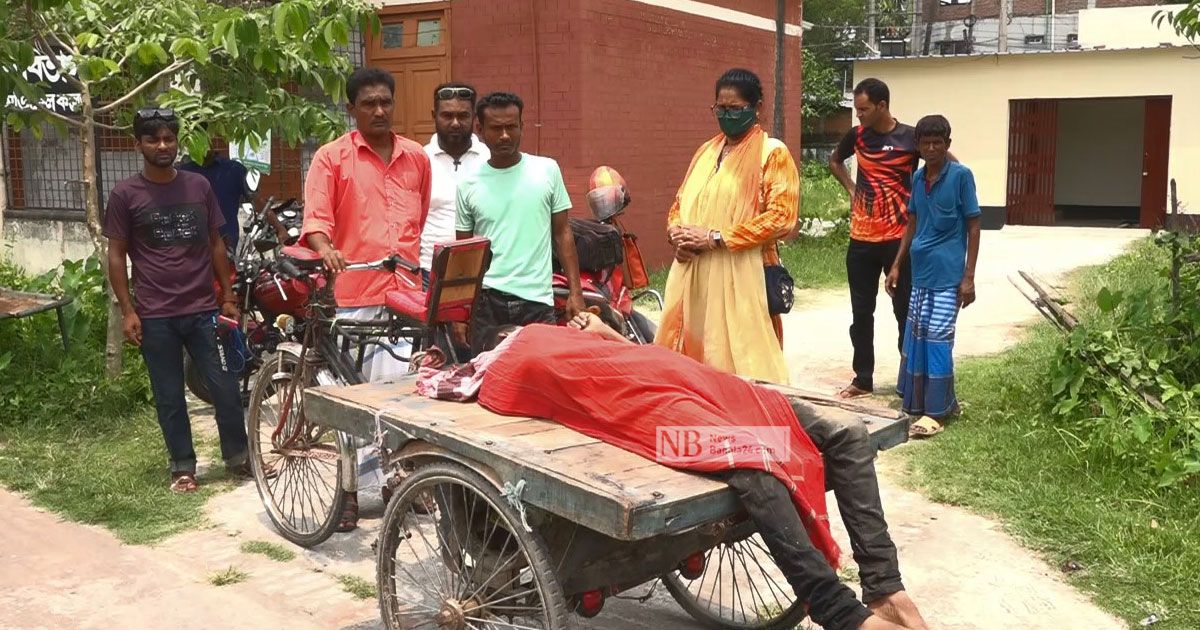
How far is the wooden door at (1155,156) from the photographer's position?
19844 millimetres

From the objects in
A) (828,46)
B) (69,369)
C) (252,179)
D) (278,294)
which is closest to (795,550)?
(278,294)

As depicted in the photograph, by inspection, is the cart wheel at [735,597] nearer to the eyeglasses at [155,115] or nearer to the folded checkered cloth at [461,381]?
the folded checkered cloth at [461,381]

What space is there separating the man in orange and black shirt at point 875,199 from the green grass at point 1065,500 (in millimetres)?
779

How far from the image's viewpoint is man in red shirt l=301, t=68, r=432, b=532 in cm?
491

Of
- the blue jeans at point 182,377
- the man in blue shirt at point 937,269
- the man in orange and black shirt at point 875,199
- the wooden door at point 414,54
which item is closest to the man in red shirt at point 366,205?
the blue jeans at point 182,377

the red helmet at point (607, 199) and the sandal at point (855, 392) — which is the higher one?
the red helmet at point (607, 199)

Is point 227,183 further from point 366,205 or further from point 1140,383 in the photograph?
point 1140,383

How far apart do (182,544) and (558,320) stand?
196 centimetres

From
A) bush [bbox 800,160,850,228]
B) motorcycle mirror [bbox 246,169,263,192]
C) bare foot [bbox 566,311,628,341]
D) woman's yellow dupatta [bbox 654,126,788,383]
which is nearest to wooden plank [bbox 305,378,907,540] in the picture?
bare foot [bbox 566,311,628,341]

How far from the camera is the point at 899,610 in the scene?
3059 millimetres

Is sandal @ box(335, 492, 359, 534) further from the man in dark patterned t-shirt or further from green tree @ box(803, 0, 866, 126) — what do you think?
green tree @ box(803, 0, 866, 126)

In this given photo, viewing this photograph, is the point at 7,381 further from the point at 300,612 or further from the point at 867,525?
the point at 867,525

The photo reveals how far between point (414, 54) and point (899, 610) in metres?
9.79

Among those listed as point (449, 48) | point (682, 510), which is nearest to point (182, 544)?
point (682, 510)
